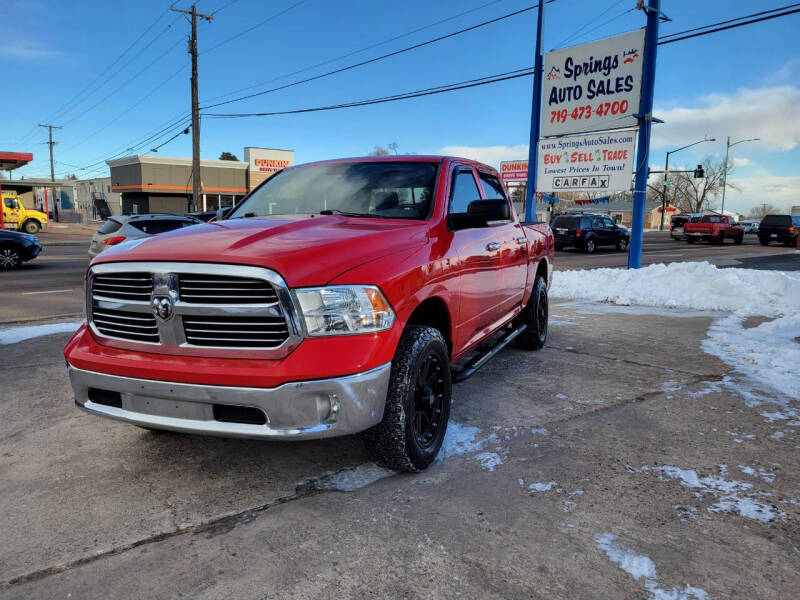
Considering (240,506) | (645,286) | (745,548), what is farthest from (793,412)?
(645,286)

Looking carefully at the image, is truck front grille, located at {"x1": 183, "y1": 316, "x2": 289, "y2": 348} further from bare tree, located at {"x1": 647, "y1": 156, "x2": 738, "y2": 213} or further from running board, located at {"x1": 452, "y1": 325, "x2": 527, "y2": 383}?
bare tree, located at {"x1": 647, "y1": 156, "x2": 738, "y2": 213}

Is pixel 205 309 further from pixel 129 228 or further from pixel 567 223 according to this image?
pixel 567 223

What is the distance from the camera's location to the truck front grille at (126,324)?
2.81 meters

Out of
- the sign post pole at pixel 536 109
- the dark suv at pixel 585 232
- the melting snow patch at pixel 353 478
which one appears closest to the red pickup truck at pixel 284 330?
the melting snow patch at pixel 353 478

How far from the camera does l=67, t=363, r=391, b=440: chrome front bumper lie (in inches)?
99.2

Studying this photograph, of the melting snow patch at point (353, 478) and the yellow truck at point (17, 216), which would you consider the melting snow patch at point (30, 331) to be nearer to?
the melting snow patch at point (353, 478)

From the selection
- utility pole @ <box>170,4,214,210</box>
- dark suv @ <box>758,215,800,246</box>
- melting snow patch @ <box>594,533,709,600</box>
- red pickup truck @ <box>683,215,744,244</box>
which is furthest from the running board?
dark suv @ <box>758,215,800,246</box>

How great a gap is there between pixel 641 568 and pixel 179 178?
55323mm

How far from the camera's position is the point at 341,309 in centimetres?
263

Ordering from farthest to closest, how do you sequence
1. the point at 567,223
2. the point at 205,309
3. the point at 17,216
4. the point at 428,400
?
the point at 17,216 → the point at 567,223 → the point at 428,400 → the point at 205,309

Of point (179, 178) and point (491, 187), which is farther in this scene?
point (179, 178)

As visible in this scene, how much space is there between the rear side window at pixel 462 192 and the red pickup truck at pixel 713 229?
34.2 meters

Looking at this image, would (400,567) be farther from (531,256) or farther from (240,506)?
(531,256)

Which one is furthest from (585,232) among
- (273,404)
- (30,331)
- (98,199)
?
(98,199)
